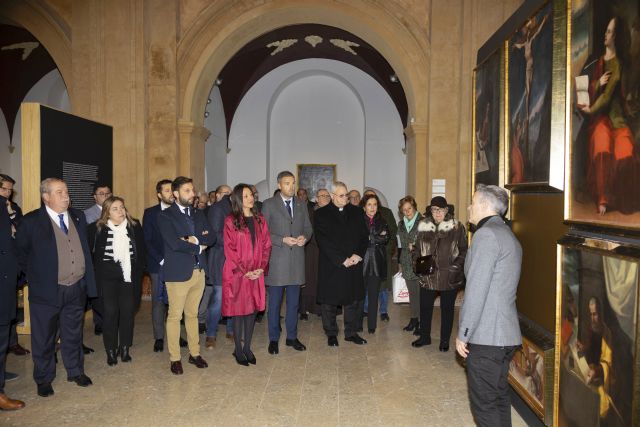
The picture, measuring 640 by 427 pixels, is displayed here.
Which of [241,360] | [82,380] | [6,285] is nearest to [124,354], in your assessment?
[82,380]

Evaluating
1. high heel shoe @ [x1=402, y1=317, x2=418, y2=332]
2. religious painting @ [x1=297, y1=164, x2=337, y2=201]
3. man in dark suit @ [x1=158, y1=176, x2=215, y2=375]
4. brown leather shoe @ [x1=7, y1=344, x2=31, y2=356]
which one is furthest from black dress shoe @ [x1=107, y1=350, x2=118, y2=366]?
religious painting @ [x1=297, y1=164, x2=337, y2=201]

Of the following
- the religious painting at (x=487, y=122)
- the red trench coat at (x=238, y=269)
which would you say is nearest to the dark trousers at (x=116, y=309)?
the red trench coat at (x=238, y=269)

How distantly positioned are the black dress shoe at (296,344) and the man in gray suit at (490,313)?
282 cm

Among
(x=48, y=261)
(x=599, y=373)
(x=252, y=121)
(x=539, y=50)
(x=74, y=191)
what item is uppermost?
(x=252, y=121)

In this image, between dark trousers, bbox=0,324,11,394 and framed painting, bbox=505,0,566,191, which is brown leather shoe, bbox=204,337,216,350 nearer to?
dark trousers, bbox=0,324,11,394

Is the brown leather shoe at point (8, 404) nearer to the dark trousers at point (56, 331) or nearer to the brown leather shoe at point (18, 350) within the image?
the dark trousers at point (56, 331)

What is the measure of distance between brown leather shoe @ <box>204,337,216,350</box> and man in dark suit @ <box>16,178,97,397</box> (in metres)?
1.42

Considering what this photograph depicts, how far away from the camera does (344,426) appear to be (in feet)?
11.9

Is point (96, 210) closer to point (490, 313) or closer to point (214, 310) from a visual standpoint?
point (214, 310)

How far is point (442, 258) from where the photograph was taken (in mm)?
5402

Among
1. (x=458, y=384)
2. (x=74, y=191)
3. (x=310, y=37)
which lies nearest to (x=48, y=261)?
(x=74, y=191)

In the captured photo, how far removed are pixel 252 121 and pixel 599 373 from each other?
46.7 ft

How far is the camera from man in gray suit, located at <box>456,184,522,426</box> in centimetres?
280

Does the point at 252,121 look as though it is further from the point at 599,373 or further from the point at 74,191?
the point at 599,373
